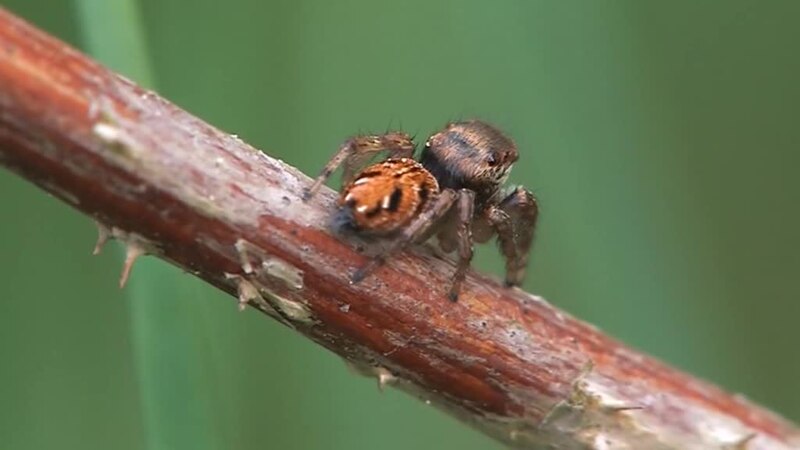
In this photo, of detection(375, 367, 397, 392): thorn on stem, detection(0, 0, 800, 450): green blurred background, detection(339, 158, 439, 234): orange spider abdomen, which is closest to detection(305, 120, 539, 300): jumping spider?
detection(339, 158, 439, 234): orange spider abdomen

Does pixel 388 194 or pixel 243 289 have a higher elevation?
pixel 388 194

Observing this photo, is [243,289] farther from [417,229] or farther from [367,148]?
[367,148]

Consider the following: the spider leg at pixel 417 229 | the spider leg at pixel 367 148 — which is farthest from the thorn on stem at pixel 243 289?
the spider leg at pixel 367 148

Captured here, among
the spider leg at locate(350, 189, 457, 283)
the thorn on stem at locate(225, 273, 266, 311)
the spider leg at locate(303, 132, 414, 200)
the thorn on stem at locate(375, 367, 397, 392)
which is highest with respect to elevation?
the spider leg at locate(303, 132, 414, 200)

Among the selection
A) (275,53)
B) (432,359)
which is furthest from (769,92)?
(432,359)

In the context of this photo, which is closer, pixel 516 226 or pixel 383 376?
pixel 383 376

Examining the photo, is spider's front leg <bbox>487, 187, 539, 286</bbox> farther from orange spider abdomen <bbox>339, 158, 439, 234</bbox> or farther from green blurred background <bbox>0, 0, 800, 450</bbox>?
green blurred background <bbox>0, 0, 800, 450</bbox>

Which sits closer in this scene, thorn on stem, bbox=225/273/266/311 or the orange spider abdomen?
thorn on stem, bbox=225/273/266/311

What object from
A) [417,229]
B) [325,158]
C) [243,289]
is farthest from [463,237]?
[325,158]
